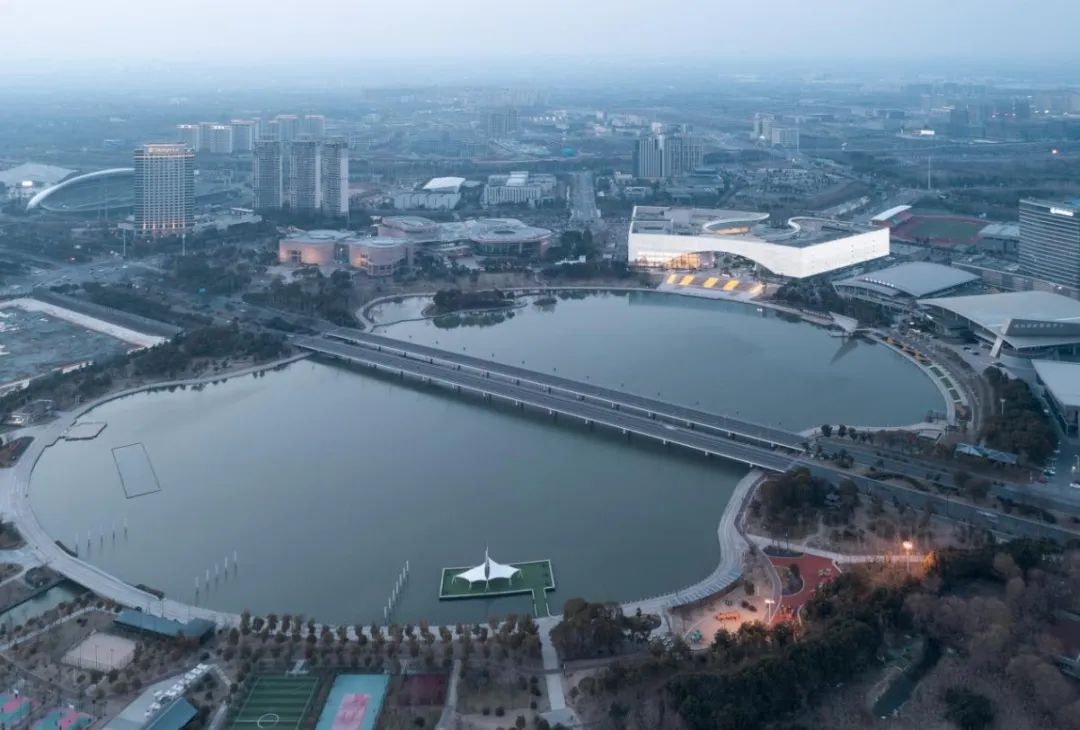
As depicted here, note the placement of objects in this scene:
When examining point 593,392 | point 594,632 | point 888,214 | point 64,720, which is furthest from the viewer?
point 888,214

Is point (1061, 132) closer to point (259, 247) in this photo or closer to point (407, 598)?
point (259, 247)

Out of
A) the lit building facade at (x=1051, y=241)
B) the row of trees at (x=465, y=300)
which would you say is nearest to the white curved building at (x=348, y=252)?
the row of trees at (x=465, y=300)

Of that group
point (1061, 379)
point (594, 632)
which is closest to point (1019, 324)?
point (1061, 379)

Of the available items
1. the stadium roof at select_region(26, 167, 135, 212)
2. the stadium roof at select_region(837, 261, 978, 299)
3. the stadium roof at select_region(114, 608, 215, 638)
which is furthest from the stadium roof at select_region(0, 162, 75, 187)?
the stadium roof at select_region(114, 608, 215, 638)

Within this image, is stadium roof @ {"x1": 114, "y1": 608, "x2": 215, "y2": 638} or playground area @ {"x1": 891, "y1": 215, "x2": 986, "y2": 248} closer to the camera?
stadium roof @ {"x1": 114, "y1": 608, "x2": 215, "y2": 638}

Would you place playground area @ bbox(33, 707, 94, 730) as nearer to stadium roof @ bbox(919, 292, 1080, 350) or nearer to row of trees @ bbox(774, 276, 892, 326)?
stadium roof @ bbox(919, 292, 1080, 350)

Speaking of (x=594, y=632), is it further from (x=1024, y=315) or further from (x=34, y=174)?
(x=34, y=174)
